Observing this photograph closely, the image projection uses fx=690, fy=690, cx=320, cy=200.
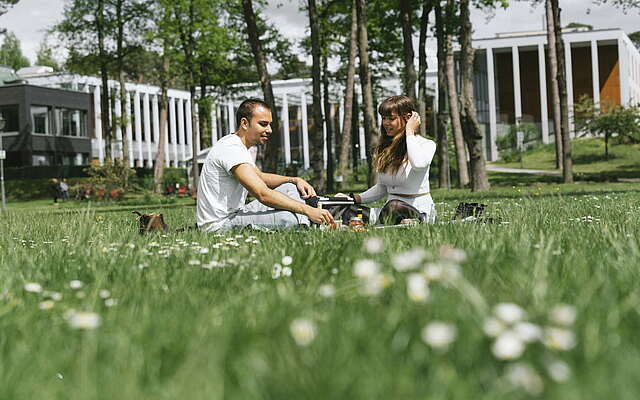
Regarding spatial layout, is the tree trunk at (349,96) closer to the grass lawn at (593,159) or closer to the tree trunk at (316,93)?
the tree trunk at (316,93)

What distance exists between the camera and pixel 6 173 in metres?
48.6

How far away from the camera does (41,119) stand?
183ft

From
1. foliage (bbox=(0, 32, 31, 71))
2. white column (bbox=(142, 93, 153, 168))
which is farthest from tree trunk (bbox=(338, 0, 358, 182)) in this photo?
foliage (bbox=(0, 32, 31, 71))

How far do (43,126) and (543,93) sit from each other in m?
43.2

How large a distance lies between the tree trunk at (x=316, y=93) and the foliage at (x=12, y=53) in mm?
65174

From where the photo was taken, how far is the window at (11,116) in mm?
54000

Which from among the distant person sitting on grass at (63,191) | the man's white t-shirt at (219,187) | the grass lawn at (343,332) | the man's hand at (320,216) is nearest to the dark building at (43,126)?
the distant person sitting on grass at (63,191)

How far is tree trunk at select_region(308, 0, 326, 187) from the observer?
2216 cm

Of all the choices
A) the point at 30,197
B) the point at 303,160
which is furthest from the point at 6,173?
the point at 303,160

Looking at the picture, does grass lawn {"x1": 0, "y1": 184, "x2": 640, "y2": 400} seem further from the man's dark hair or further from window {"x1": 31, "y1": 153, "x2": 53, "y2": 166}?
window {"x1": 31, "y1": 153, "x2": 53, "y2": 166}

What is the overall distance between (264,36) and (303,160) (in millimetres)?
43198

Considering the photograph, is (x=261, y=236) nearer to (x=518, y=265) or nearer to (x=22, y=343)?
(x=518, y=265)

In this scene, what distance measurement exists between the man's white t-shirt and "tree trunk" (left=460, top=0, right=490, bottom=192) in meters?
14.2

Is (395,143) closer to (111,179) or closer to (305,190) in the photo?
(305,190)
